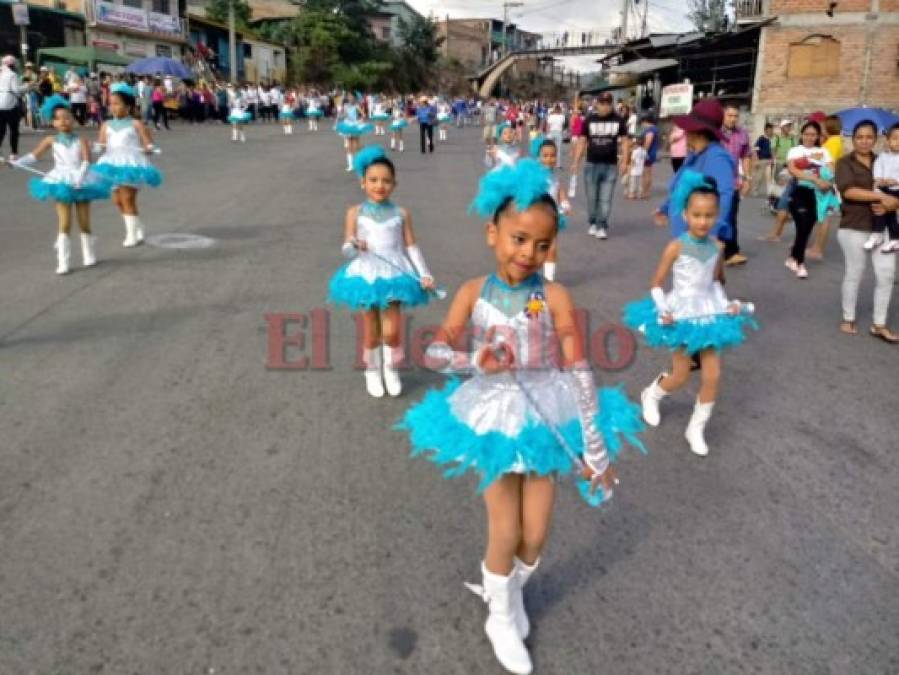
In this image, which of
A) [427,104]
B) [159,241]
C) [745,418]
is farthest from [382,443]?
[427,104]

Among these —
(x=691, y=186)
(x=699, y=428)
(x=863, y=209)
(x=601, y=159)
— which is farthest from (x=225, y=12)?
(x=699, y=428)

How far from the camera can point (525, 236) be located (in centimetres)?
266

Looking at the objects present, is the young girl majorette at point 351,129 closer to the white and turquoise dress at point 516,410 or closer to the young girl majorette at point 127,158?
the young girl majorette at point 127,158

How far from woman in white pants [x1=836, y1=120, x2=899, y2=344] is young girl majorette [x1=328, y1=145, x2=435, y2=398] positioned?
413cm

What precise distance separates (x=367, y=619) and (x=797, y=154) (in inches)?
358

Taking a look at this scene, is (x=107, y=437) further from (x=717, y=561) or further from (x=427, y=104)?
(x=427, y=104)

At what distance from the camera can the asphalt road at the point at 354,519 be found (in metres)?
2.86

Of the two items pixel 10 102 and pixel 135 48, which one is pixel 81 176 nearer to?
pixel 10 102

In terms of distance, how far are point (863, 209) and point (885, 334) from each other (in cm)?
115

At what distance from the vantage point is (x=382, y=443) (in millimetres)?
4555

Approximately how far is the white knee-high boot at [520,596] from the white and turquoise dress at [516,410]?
1.27ft

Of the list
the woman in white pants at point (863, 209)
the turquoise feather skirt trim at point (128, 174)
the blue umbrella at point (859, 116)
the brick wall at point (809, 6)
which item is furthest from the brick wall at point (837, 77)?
the turquoise feather skirt trim at point (128, 174)

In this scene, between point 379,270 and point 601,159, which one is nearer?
point 379,270

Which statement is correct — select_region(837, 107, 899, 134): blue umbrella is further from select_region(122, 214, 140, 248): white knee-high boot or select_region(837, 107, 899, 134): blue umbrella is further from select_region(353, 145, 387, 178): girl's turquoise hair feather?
select_region(122, 214, 140, 248): white knee-high boot
